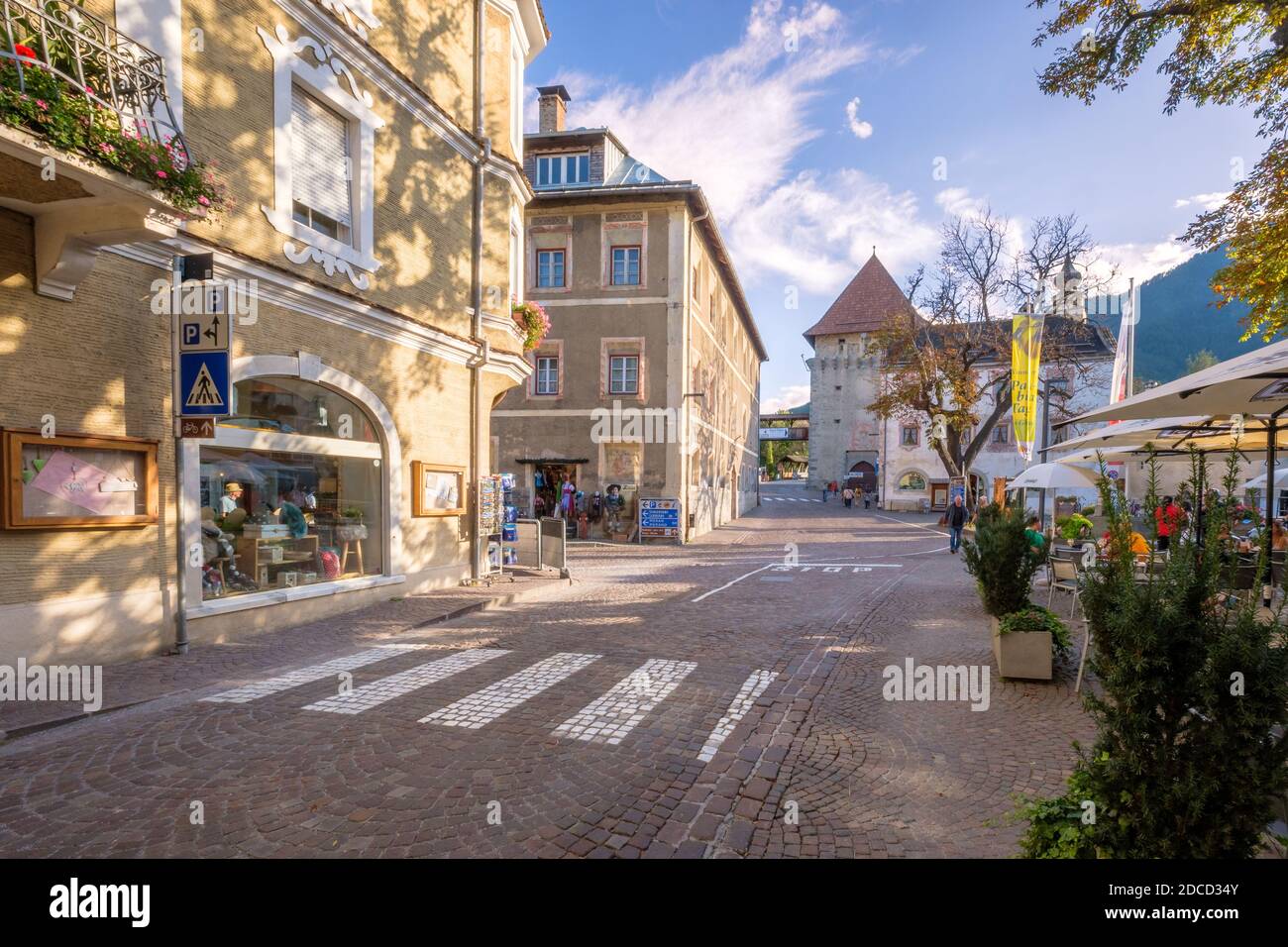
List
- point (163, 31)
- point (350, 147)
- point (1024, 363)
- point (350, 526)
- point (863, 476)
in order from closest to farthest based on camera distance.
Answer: point (163, 31)
point (350, 147)
point (350, 526)
point (1024, 363)
point (863, 476)

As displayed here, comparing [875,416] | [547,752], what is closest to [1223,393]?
[547,752]

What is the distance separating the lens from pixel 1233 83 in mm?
9023

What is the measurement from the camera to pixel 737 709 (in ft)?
A: 18.5

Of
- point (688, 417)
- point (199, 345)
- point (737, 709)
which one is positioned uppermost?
point (688, 417)

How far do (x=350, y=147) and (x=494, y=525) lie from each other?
7.05 metres

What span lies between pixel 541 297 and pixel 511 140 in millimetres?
10308

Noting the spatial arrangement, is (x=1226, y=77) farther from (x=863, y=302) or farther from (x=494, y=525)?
(x=863, y=302)

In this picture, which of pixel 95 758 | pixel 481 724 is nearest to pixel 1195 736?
pixel 481 724

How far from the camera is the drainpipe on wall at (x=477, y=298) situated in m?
12.6

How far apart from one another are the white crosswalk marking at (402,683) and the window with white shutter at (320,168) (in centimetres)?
650

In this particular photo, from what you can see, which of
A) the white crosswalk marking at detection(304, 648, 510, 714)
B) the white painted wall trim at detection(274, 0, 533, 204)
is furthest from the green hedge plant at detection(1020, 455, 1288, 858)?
the white painted wall trim at detection(274, 0, 533, 204)

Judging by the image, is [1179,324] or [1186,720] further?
[1179,324]

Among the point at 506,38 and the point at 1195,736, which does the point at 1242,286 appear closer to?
the point at 1195,736

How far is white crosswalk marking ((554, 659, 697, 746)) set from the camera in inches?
199
